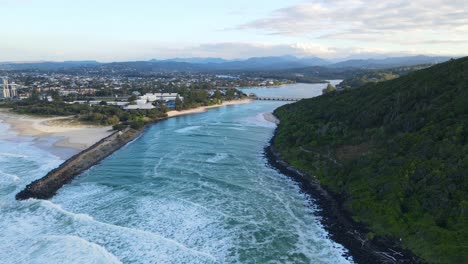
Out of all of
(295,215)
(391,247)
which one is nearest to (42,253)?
(295,215)

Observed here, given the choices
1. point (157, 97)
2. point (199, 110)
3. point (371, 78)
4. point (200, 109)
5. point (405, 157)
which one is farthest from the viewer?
point (371, 78)

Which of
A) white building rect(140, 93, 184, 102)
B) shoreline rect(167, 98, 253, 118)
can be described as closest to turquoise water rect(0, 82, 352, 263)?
shoreline rect(167, 98, 253, 118)

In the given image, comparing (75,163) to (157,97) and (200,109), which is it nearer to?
(200,109)

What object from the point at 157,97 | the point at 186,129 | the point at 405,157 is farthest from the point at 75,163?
the point at 157,97

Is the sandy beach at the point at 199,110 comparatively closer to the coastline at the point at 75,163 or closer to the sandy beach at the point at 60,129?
the coastline at the point at 75,163

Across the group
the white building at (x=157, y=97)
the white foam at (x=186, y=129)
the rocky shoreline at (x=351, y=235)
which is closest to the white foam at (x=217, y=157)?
the rocky shoreline at (x=351, y=235)

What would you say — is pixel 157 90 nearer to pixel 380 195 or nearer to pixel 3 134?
pixel 3 134
